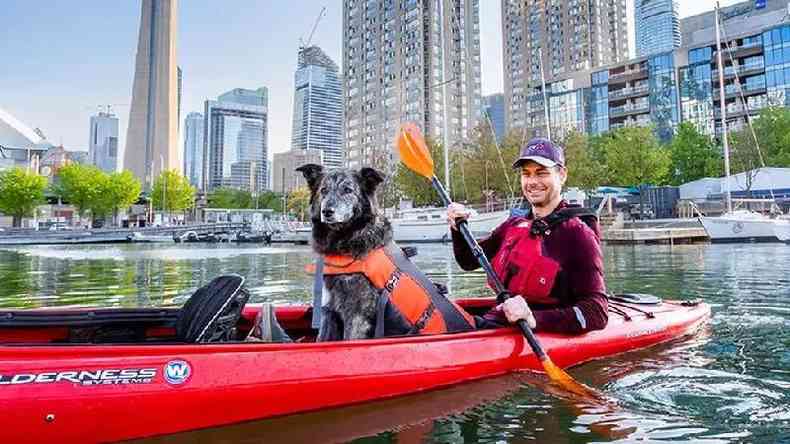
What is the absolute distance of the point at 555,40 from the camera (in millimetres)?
117500

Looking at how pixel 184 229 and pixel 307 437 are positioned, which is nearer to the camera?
pixel 307 437

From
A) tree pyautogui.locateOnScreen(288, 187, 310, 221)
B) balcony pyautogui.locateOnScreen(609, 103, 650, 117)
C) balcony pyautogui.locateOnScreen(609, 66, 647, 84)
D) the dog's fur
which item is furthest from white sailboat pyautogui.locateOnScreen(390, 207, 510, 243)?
balcony pyautogui.locateOnScreen(609, 66, 647, 84)

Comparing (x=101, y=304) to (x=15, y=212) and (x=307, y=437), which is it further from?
(x=15, y=212)

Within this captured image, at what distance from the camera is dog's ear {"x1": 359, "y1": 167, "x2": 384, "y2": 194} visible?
4.44m

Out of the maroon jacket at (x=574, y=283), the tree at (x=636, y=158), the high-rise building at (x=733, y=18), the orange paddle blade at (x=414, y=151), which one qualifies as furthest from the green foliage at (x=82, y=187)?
the maroon jacket at (x=574, y=283)

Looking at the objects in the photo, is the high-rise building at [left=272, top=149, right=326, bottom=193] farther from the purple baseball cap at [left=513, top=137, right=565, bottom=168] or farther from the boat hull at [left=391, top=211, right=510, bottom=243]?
the purple baseball cap at [left=513, top=137, right=565, bottom=168]

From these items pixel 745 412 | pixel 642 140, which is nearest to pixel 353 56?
pixel 642 140

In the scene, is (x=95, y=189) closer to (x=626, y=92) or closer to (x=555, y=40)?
(x=626, y=92)

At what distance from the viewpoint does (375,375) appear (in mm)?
4098

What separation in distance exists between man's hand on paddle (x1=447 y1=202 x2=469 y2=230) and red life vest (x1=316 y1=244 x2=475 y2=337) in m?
0.72

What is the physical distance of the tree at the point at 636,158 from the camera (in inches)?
1743

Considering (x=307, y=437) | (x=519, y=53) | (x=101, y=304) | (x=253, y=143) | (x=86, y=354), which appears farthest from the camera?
(x=253, y=143)

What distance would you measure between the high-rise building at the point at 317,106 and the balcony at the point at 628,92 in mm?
80245

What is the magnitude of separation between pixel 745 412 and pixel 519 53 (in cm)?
12839
